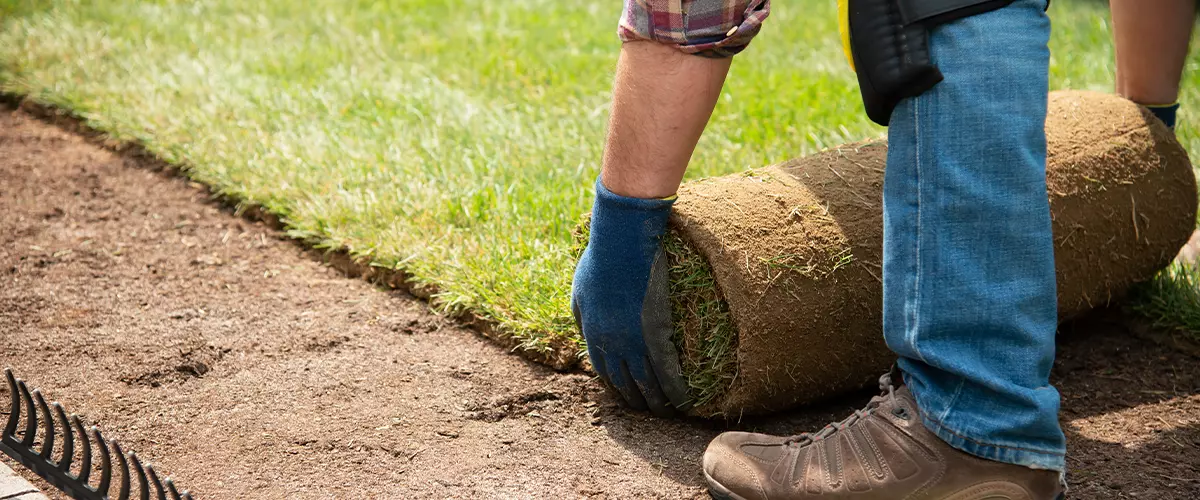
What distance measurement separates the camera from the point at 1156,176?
2.67 meters

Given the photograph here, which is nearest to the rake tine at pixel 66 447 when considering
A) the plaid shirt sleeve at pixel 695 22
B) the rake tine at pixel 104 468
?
the rake tine at pixel 104 468

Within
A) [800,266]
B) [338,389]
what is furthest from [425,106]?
[800,266]

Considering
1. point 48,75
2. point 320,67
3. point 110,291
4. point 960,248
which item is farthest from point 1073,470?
point 48,75

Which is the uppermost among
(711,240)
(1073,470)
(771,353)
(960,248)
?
(960,248)

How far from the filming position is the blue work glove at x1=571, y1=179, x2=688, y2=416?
84.7 inches

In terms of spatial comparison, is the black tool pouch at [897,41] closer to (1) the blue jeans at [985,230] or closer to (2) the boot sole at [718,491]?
(1) the blue jeans at [985,230]

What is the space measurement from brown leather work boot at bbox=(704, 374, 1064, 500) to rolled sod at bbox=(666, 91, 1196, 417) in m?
0.21

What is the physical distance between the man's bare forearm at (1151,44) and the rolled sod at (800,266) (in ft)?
1.45

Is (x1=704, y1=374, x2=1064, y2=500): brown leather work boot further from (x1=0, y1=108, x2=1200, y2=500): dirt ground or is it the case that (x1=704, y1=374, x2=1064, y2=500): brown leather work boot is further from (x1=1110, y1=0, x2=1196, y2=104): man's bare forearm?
(x1=1110, y1=0, x2=1196, y2=104): man's bare forearm

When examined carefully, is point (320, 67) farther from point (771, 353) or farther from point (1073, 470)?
point (1073, 470)

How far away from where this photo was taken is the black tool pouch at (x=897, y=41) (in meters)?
1.71

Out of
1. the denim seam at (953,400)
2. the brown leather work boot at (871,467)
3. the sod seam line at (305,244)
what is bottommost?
the sod seam line at (305,244)

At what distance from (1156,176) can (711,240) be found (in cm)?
129

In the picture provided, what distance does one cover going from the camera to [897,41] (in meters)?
1.75
